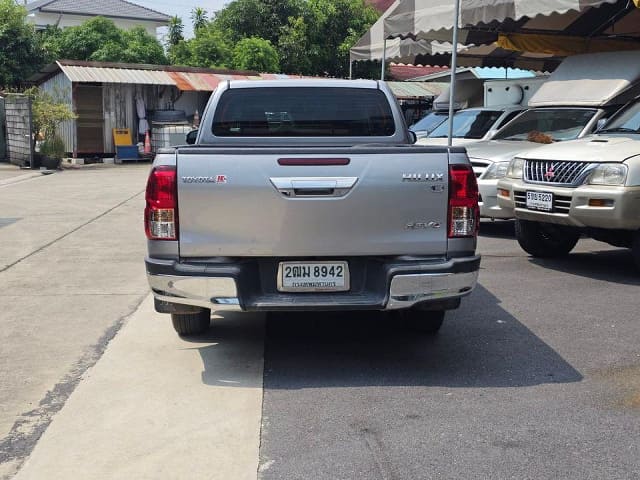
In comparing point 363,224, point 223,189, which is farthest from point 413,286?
point 223,189

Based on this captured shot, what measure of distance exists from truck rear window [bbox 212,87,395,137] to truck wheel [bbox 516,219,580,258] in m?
3.20

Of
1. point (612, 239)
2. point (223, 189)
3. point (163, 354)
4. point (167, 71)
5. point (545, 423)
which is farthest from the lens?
point (167, 71)

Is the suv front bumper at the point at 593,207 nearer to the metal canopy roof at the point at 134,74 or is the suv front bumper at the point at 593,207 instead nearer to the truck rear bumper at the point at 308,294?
the truck rear bumper at the point at 308,294

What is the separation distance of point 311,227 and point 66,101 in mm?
22414

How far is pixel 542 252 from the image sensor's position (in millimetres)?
9352

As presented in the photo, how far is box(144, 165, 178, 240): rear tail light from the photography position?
4.93m

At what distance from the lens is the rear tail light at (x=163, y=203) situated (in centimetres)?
493

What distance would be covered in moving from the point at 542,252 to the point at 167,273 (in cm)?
546

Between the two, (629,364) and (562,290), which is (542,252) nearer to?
(562,290)

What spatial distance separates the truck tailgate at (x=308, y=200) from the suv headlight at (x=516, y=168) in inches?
167

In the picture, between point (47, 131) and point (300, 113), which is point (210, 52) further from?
point (300, 113)

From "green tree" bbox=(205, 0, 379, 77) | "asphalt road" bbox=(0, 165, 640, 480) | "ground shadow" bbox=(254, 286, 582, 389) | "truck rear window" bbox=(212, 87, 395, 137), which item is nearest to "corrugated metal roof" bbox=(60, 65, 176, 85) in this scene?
"green tree" bbox=(205, 0, 379, 77)

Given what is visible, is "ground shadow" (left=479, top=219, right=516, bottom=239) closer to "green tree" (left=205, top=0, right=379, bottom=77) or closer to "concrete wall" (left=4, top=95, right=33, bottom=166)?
"concrete wall" (left=4, top=95, right=33, bottom=166)

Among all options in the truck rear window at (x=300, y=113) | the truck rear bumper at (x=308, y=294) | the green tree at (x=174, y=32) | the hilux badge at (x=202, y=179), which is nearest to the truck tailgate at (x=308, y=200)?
the hilux badge at (x=202, y=179)
